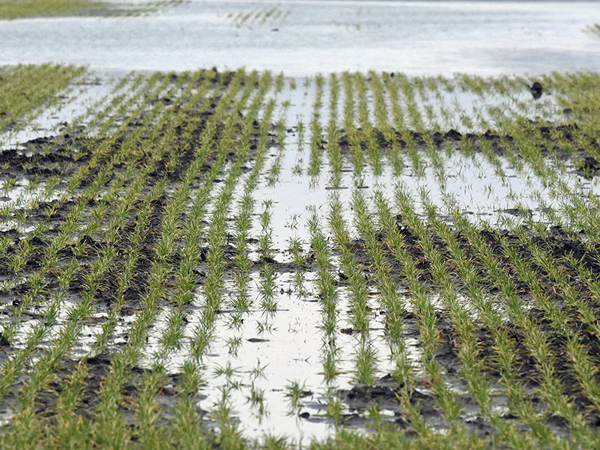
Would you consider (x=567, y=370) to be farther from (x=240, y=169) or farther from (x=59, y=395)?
(x=240, y=169)

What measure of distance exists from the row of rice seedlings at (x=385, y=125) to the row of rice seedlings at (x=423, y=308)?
2.18 m

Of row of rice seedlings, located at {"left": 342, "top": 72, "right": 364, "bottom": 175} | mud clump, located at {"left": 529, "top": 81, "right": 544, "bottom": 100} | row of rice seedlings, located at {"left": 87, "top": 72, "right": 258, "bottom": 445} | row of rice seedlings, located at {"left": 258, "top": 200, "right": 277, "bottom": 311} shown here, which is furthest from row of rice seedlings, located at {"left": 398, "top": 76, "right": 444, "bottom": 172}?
row of rice seedlings, located at {"left": 87, "top": 72, "right": 258, "bottom": 445}

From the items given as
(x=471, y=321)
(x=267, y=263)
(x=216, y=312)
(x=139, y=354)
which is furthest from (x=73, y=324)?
(x=471, y=321)

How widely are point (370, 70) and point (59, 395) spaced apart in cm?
1834

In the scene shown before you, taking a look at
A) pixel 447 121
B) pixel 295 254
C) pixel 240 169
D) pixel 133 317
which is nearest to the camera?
pixel 133 317

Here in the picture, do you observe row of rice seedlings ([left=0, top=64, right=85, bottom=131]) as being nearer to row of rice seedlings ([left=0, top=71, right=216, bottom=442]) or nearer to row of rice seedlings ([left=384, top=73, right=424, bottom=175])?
row of rice seedlings ([left=0, top=71, right=216, bottom=442])

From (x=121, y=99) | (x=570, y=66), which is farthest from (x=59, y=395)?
(x=570, y=66)

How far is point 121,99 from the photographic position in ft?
60.5

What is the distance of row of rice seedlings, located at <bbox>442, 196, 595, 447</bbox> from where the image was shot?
18.8 feet

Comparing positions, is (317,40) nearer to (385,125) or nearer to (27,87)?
(27,87)

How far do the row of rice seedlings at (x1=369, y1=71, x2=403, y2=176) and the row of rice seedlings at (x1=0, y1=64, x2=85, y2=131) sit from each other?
6569 millimetres

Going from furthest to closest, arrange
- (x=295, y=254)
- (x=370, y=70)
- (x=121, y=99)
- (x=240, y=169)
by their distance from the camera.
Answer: (x=370, y=70) < (x=121, y=99) < (x=240, y=169) < (x=295, y=254)

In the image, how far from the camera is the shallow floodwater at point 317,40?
973 inches

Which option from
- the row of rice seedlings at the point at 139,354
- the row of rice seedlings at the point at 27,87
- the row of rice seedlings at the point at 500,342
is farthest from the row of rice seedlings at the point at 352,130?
the row of rice seedlings at the point at 27,87
